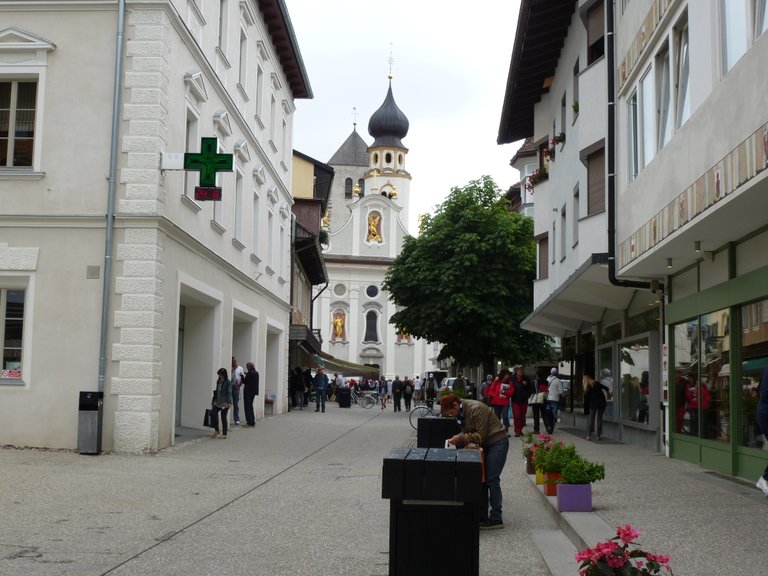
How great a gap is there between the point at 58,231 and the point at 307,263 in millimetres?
29223

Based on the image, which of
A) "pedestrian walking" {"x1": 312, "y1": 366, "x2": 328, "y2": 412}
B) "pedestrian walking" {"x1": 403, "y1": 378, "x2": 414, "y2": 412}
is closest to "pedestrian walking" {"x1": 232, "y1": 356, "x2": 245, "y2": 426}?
"pedestrian walking" {"x1": 312, "y1": 366, "x2": 328, "y2": 412}

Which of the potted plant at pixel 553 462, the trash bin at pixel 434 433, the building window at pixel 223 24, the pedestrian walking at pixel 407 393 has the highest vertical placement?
the building window at pixel 223 24

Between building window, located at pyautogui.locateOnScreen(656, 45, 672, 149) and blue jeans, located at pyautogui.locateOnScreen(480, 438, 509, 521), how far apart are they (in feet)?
20.6

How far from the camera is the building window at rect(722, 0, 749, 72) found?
10.5 m

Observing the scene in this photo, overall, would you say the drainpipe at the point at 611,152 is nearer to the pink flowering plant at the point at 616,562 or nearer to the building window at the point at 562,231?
the building window at the point at 562,231

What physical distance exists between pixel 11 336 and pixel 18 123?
11.9 ft

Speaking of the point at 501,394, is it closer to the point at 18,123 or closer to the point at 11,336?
the point at 11,336

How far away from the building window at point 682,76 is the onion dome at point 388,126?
100m

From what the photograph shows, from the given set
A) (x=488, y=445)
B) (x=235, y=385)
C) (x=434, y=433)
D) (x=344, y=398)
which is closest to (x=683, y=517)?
(x=488, y=445)

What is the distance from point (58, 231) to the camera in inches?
673

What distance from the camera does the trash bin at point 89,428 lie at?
16.1 m

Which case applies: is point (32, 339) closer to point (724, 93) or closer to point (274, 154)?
point (724, 93)

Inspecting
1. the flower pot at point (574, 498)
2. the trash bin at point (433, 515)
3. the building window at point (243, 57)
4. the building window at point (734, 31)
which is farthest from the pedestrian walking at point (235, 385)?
the trash bin at point (433, 515)

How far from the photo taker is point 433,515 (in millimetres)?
6461
